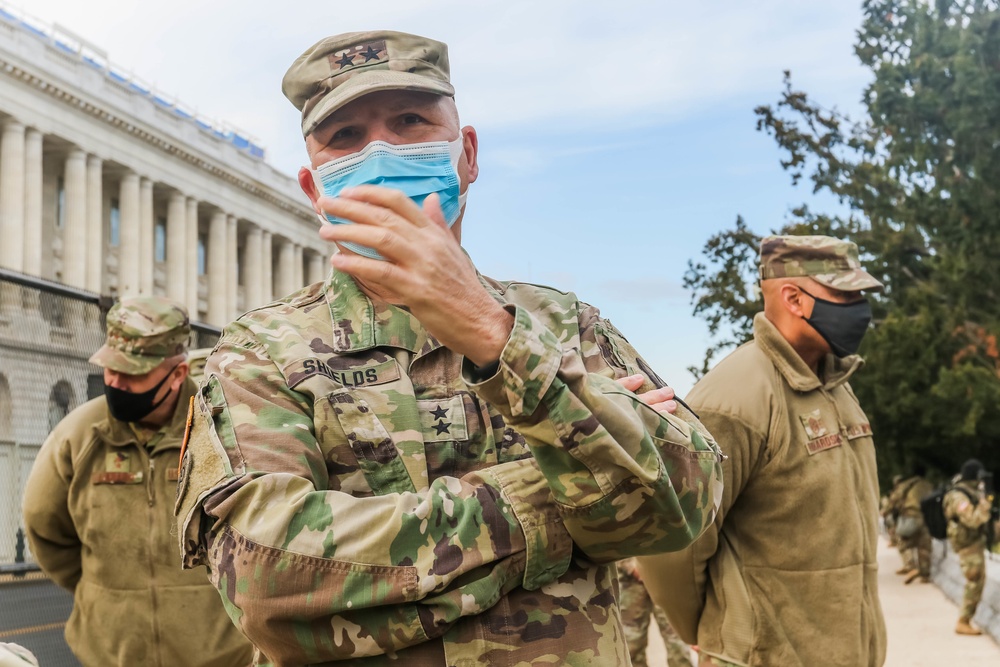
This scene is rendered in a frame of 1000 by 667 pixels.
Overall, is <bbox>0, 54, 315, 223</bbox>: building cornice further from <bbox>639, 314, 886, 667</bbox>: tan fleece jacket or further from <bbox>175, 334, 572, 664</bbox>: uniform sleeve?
<bbox>175, 334, 572, 664</bbox>: uniform sleeve

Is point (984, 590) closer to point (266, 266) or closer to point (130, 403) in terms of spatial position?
point (130, 403)

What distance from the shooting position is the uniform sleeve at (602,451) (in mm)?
1763

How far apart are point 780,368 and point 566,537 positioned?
99.7 inches

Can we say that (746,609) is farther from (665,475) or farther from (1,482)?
(1,482)

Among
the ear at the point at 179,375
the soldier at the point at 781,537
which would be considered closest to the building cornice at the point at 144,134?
the ear at the point at 179,375

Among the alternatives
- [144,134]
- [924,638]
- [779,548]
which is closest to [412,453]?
[779,548]

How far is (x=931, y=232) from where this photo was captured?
22906 mm

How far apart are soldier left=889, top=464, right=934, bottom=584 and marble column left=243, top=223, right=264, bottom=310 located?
153 ft

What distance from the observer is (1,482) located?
27.2 ft

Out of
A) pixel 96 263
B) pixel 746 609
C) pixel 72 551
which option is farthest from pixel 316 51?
pixel 96 263

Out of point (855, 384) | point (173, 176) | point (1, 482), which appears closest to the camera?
point (1, 482)

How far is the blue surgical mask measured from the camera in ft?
6.72

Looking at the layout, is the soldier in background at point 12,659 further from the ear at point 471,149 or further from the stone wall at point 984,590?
the stone wall at point 984,590

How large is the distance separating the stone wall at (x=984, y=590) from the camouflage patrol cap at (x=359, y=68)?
36.2 ft
